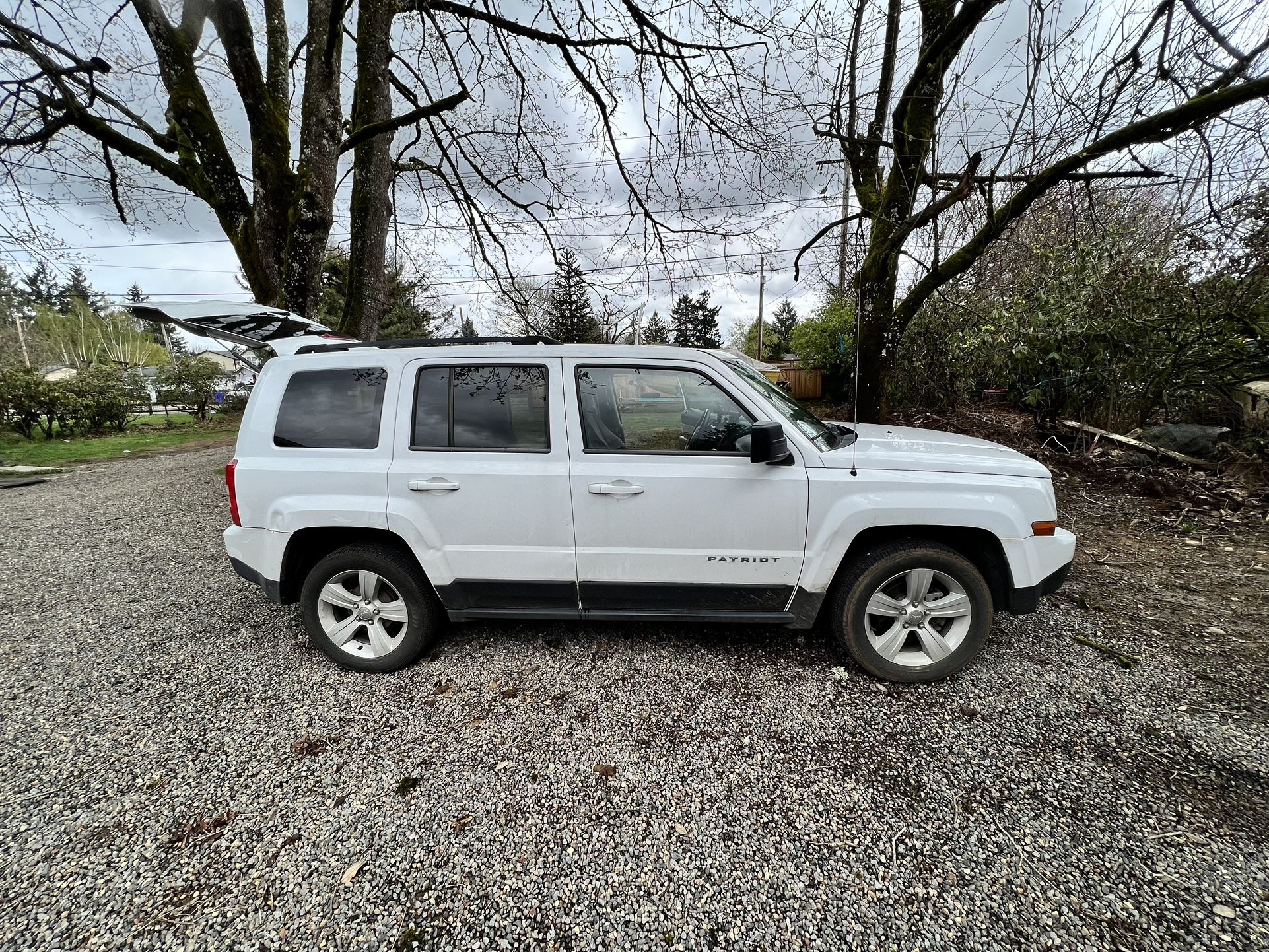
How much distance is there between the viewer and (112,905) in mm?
1569

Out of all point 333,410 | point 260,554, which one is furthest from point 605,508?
point 260,554

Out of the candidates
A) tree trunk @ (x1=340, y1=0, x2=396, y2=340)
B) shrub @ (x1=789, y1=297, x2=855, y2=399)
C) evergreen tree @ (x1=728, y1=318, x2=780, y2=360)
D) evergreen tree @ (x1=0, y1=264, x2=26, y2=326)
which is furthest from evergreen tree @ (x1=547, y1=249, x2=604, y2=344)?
evergreen tree @ (x1=0, y1=264, x2=26, y2=326)

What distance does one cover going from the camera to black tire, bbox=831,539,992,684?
2488 millimetres

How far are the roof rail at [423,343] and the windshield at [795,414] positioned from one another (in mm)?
1210

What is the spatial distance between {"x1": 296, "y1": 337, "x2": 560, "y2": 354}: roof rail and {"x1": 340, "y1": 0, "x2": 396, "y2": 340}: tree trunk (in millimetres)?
4183

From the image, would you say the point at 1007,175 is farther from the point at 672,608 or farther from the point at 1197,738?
the point at 672,608

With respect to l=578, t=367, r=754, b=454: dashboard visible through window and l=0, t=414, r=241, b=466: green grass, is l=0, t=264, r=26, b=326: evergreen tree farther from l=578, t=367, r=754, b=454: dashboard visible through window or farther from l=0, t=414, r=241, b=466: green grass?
l=578, t=367, r=754, b=454: dashboard visible through window

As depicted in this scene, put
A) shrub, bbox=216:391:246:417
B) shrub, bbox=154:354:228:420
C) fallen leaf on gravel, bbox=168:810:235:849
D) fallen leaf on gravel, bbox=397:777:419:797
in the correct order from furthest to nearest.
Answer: shrub, bbox=216:391:246:417 → shrub, bbox=154:354:228:420 → fallen leaf on gravel, bbox=397:777:419:797 → fallen leaf on gravel, bbox=168:810:235:849

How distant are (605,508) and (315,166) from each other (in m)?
6.88

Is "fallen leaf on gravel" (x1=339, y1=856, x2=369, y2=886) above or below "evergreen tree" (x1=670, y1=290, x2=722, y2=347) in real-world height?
below

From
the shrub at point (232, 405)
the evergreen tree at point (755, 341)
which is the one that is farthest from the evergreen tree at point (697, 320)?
the shrub at point (232, 405)

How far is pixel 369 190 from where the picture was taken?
6.94 m

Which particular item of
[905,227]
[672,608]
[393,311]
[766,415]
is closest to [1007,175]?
[905,227]

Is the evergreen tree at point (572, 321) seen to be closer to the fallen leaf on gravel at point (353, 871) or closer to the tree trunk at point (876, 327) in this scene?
the tree trunk at point (876, 327)
